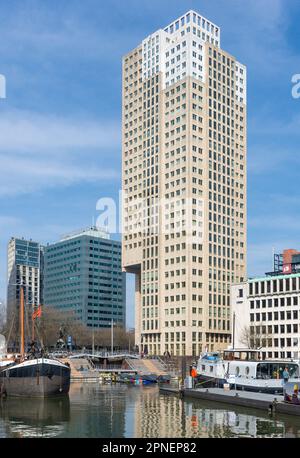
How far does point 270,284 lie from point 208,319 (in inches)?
1018

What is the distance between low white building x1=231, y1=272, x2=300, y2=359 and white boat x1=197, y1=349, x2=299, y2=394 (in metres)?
56.0

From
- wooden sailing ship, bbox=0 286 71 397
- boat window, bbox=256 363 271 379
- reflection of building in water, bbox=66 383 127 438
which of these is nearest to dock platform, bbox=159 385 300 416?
boat window, bbox=256 363 271 379

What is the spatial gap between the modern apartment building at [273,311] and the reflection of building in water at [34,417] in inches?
3021

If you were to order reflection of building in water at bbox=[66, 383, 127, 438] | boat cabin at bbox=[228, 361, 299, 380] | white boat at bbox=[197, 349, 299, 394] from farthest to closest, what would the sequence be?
boat cabin at bbox=[228, 361, 299, 380], white boat at bbox=[197, 349, 299, 394], reflection of building in water at bbox=[66, 383, 127, 438]

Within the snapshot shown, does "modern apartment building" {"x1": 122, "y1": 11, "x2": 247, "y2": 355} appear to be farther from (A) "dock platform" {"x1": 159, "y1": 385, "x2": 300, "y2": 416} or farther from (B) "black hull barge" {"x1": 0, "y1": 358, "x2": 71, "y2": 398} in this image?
(B) "black hull barge" {"x1": 0, "y1": 358, "x2": 71, "y2": 398}

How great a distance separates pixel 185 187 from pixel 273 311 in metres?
42.2

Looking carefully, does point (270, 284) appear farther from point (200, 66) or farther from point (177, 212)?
point (200, 66)

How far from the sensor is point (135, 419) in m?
59.3

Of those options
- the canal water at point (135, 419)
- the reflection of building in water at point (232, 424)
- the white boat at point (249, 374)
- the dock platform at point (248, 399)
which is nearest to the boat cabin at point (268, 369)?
the white boat at point (249, 374)

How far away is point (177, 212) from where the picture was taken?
574ft

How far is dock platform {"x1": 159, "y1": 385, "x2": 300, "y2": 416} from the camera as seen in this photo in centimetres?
6034

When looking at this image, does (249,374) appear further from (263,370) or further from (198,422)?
(198,422)

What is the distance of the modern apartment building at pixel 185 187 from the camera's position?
17338cm

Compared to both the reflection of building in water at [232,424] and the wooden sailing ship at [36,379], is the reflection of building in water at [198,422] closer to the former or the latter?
the reflection of building in water at [232,424]
